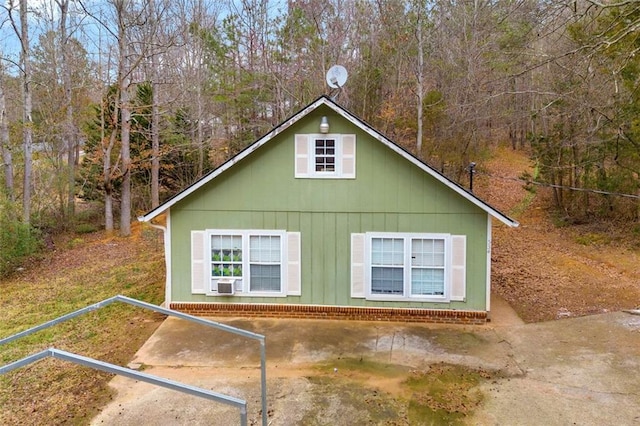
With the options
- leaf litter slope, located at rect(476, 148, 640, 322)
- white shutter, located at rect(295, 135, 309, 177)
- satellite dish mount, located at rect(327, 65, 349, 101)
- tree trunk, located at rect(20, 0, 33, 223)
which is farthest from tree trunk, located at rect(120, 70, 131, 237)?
leaf litter slope, located at rect(476, 148, 640, 322)

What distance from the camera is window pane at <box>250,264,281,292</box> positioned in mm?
9383

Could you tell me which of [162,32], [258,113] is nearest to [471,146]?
[258,113]

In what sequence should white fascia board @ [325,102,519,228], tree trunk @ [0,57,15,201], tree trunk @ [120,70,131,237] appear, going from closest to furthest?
white fascia board @ [325,102,519,228] < tree trunk @ [0,57,15,201] < tree trunk @ [120,70,131,237]

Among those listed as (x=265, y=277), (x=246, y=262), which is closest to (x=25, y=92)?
(x=246, y=262)

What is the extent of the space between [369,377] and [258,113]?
18752 millimetres

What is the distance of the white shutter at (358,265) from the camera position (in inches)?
361

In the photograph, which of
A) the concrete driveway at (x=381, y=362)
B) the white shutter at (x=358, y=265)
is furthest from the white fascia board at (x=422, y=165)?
the concrete driveway at (x=381, y=362)

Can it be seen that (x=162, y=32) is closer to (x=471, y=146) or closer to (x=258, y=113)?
(x=258, y=113)

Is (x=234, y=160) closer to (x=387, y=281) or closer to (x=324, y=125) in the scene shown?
(x=324, y=125)

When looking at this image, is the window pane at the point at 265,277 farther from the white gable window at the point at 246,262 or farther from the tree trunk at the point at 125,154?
the tree trunk at the point at 125,154

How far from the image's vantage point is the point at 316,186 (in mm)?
9227

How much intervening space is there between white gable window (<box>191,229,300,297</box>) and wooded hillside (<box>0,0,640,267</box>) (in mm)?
10022

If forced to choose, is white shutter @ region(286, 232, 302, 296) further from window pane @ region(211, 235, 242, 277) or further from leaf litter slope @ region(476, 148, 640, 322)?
leaf litter slope @ region(476, 148, 640, 322)

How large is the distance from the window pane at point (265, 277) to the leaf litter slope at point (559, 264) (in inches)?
212
